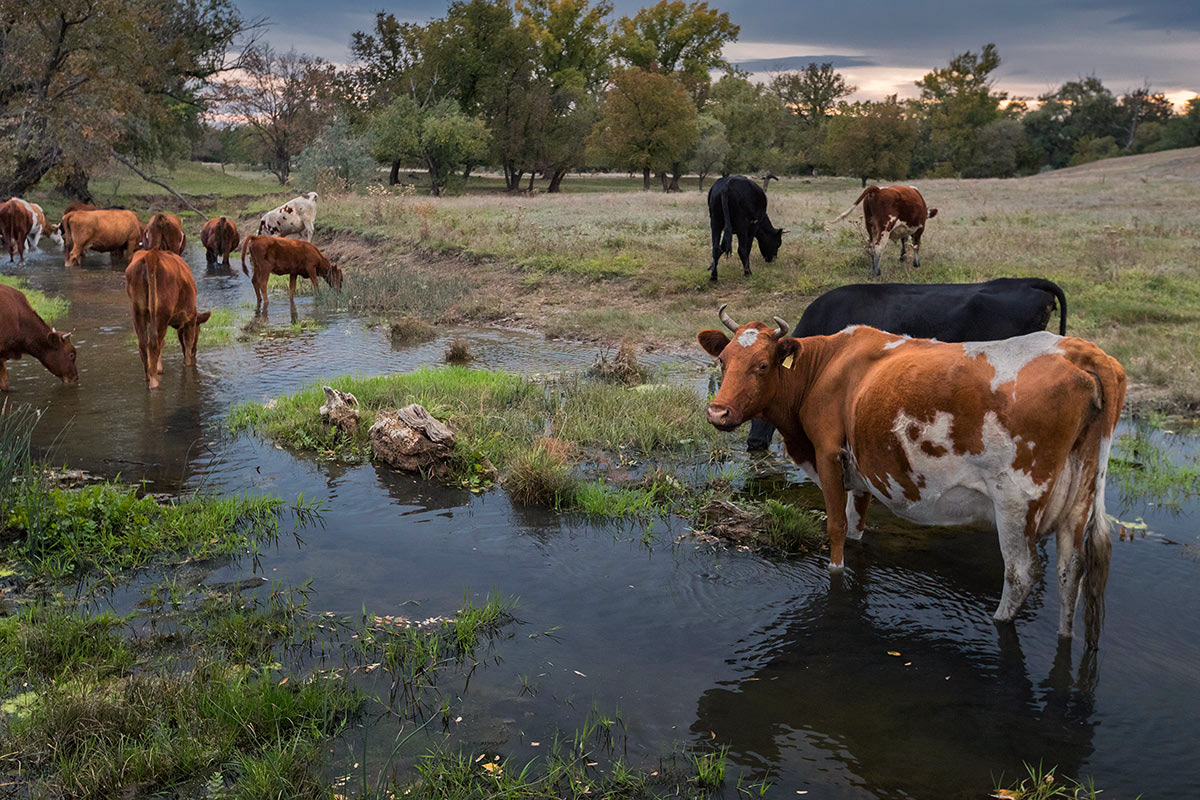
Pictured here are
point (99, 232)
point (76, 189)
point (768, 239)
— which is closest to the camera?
point (768, 239)

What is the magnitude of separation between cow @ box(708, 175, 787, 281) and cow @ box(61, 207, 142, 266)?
17666mm

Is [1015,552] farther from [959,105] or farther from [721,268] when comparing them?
[959,105]

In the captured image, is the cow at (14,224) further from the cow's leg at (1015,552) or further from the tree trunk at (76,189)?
the cow's leg at (1015,552)

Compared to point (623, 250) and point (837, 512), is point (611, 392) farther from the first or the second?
point (623, 250)

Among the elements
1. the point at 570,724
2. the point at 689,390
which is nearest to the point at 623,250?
the point at 689,390

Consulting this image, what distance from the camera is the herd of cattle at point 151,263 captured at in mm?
9906

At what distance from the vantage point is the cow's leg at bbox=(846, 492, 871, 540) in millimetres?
6203

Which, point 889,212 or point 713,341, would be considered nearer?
point 713,341

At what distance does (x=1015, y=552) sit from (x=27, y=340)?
9934mm

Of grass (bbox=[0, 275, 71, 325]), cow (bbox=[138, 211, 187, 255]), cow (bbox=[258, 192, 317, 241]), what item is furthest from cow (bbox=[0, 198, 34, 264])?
grass (bbox=[0, 275, 71, 325])

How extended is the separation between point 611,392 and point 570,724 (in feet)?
19.3

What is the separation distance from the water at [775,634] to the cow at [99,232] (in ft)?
62.3

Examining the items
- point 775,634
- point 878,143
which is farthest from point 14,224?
point 878,143

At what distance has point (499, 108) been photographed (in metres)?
59.3
